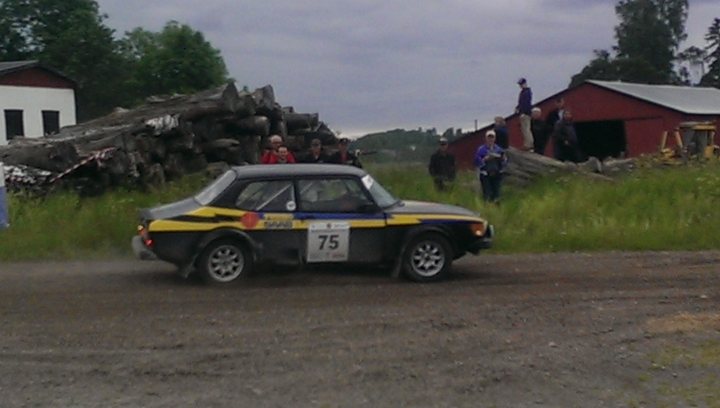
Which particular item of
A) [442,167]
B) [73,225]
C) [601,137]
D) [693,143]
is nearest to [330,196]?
[73,225]

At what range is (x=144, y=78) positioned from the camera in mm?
63906

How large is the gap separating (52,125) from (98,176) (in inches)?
1583

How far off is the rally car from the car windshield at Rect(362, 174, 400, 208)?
0.02m

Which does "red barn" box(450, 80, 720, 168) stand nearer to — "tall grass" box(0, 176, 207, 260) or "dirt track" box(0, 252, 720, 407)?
"tall grass" box(0, 176, 207, 260)

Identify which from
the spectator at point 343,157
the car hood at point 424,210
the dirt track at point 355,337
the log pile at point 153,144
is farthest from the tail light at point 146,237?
the log pile at point 153,144

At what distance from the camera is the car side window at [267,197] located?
13.9 meters

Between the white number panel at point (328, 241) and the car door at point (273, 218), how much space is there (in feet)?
0.53

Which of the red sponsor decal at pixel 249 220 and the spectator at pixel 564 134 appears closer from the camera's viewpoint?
the red sponsor decal at pixel 249 220

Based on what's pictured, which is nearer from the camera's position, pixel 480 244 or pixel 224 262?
pixel 224 262

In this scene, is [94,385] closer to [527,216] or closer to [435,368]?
[435,368]

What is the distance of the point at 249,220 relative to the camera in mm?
13781

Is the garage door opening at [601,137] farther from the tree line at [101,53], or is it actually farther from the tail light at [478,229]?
the tail light at [478,229]

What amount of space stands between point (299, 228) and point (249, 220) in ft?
2.05

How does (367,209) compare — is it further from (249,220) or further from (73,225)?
(73,225)
